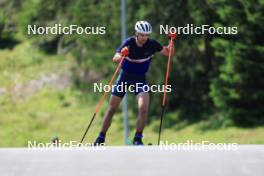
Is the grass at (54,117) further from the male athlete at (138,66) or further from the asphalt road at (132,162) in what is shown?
the asphalt road at (132,162)

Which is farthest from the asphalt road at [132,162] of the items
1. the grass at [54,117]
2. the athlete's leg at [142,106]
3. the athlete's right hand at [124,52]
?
the grass at [54,117]

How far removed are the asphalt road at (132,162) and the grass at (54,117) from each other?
→ 12.5 m

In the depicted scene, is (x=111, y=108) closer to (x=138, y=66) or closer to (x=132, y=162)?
(x=138, y=66)

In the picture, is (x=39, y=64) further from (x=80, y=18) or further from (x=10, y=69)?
(x=80, y=18)

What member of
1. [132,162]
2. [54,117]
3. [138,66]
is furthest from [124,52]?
[54,117]

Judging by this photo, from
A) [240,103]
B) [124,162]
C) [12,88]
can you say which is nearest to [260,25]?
[240,103]

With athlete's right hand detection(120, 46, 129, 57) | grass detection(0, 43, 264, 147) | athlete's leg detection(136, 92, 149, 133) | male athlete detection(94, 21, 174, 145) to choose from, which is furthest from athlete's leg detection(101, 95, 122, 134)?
grass detection(0, 43, 264, 147)

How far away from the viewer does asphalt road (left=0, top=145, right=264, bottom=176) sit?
7.48 m

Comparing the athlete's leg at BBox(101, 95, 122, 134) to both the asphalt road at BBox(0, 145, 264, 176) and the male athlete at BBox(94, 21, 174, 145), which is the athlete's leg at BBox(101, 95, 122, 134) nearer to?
the male athlete at BBox(94, 21, 174, 145)

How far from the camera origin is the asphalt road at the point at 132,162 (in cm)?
748

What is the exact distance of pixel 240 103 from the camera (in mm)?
22234

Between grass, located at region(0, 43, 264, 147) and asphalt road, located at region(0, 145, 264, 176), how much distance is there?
1254 centimetres

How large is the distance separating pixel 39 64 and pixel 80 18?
8.34 metres

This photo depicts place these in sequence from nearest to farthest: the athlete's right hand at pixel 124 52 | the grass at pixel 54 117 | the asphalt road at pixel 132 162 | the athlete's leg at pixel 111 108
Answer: the asphalt road at pixel 132 162
the athlete's right hand at pixel 124 52
the athlete's leg at pixel 111 108
the grass at pixel 54 117
